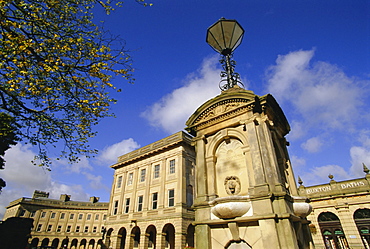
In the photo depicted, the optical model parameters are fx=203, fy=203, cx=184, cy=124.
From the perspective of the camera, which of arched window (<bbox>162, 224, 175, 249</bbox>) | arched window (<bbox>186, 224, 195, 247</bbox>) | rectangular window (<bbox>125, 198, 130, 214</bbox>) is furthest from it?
rectangular window (<bbox>125, 198, 130, 214</bbox>)

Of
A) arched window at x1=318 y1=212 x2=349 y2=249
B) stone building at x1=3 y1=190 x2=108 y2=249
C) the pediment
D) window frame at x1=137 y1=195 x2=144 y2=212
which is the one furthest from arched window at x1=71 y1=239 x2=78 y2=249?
the pediment

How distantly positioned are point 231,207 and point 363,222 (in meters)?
21.8

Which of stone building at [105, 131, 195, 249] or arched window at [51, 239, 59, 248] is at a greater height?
stone building at [105, 131, 195, 249]

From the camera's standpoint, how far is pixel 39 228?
54.8 m

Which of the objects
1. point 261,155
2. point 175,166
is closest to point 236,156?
point 261,155

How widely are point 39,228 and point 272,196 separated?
227 ft

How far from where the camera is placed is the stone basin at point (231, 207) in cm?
639

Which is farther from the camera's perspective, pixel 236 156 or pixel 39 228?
pixel 39 228

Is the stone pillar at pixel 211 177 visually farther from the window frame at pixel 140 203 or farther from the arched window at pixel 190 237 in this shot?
the window frame at pixel 140 203

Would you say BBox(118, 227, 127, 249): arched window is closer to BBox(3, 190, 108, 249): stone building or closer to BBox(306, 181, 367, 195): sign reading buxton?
BBox(306, 181, 367, 195): sign reading buxton

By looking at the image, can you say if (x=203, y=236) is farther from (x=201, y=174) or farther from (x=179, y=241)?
(x=179, y=241)

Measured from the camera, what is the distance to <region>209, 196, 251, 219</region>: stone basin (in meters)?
6.39

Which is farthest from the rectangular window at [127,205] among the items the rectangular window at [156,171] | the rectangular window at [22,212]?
the rectangular window at [22,212]

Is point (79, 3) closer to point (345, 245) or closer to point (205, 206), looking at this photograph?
point (205, 206)
